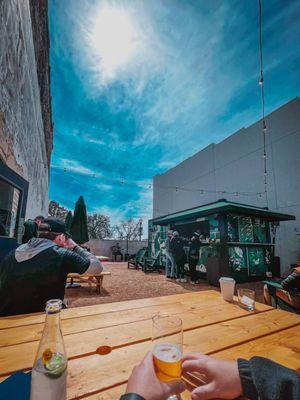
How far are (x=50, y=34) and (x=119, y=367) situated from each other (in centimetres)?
742

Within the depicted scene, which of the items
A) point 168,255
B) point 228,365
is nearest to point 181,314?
point 228,365

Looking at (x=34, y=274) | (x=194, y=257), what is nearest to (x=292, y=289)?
(x=34, y=274)

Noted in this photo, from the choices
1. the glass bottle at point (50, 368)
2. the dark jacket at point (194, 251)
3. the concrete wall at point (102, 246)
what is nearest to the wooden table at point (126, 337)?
the glass bottle at point (50, 368)

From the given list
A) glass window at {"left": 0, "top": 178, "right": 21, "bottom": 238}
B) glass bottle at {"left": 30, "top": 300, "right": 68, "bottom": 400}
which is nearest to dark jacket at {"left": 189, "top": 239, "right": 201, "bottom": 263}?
glass window at {"left": 0, "top": 178, "right": 21, "bottom": 238}

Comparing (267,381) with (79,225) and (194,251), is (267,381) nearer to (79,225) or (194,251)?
(79,225)

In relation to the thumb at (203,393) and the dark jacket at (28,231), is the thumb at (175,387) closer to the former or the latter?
the thumb at (203,393)

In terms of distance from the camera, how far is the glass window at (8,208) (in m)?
2.74

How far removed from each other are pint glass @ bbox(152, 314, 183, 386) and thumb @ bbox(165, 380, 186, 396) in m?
0.03

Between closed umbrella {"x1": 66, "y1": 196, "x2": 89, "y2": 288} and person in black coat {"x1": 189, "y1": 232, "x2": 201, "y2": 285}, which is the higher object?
closed umbrella {"x1": 66, "y1": 196, "x2": 89, "y2": 288}

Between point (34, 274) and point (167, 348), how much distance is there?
1.28 metres

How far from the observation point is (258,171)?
11.4 m

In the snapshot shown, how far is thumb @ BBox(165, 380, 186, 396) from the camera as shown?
56 cm

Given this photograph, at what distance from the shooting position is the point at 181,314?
1373 millimetres

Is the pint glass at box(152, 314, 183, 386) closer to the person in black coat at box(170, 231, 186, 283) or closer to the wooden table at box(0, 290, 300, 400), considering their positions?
the wooden table at box(0, 290, 300, 400)
